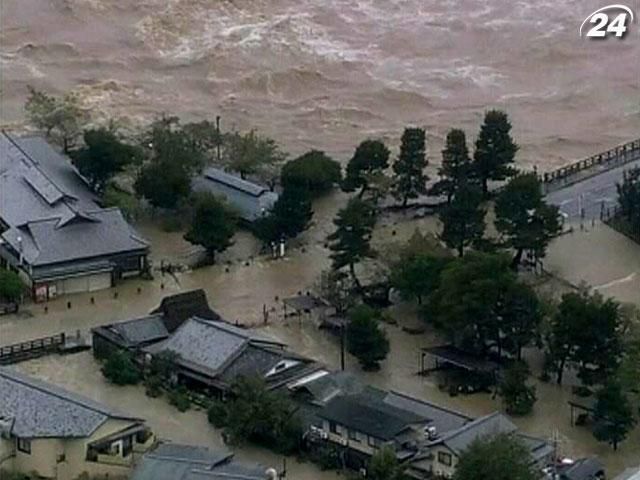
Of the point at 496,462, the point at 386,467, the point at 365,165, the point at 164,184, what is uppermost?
the point at 365,165

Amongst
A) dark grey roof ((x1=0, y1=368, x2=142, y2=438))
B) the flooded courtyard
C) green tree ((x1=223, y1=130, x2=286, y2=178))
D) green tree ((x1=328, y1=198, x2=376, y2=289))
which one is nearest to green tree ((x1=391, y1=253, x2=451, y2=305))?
the flooded courtyard

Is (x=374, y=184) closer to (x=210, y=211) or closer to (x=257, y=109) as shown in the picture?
(x=210, y=211)

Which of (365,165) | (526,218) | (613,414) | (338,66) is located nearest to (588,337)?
(613,414)

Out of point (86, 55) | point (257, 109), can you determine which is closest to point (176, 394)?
point (257, 109)

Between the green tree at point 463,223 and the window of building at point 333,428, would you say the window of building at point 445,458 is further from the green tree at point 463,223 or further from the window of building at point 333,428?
the green tree at point 463,223

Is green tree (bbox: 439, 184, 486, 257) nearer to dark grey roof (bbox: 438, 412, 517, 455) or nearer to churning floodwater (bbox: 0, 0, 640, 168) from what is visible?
churning floodwater (bbox: 0, 0, 640, 168)

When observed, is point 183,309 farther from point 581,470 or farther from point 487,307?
point 581,470
